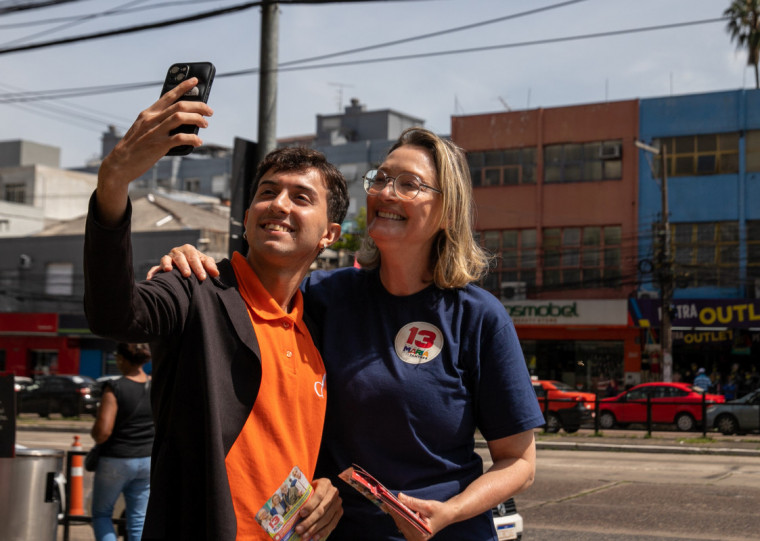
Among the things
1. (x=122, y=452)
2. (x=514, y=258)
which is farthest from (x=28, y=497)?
(x=514, y=258)

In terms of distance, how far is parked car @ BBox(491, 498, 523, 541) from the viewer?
6.96 metres

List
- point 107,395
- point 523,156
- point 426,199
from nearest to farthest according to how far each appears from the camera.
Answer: point 426,199 < point 107,395 < point 523,156

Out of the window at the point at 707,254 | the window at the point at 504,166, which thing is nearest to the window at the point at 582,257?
the window at the point at 707,254

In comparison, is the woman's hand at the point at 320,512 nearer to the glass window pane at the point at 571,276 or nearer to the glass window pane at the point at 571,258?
the glass window pane at the point at 571,276

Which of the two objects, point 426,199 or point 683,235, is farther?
point 683,235

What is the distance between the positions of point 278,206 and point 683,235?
115 ft

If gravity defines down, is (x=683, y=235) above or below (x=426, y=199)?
above

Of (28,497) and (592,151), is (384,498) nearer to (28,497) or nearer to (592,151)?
(28,497)

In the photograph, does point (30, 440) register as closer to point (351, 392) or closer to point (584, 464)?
point (584, 464)

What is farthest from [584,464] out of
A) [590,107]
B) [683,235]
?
[590,107]

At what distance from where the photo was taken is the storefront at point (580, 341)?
36000 millimetres

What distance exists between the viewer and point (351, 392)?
8.59ft

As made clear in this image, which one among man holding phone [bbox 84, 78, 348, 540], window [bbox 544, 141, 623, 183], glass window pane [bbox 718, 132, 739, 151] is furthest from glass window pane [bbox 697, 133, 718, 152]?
man holding phone [bbox 84, 78, 348, 540]

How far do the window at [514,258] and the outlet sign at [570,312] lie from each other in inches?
31.0
